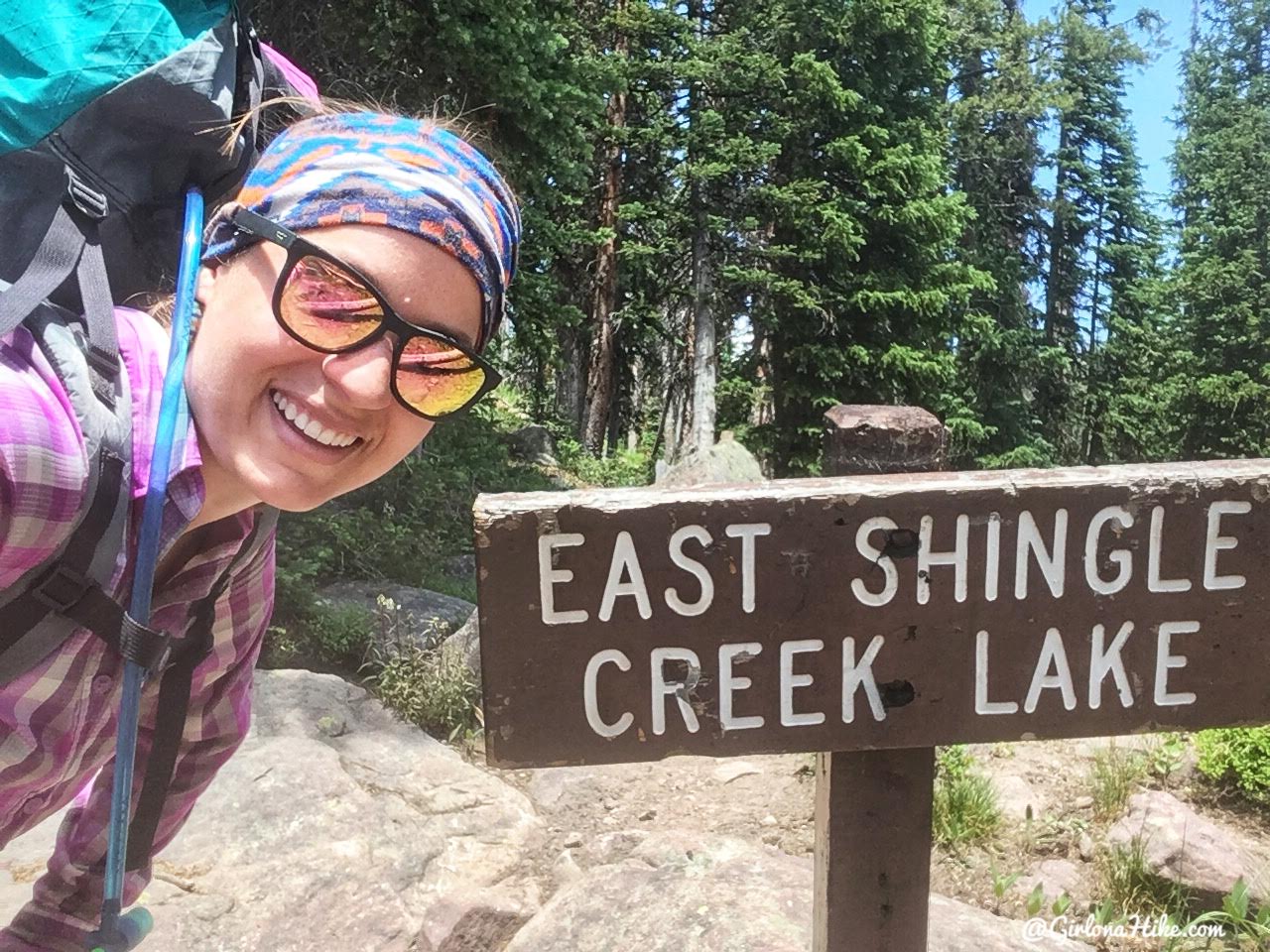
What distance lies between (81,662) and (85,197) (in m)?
0.51

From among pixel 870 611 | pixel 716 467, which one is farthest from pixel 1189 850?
pixel 716 467

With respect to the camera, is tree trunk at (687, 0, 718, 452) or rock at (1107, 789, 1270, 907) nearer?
rock at (1107, 789, 1270, 907)

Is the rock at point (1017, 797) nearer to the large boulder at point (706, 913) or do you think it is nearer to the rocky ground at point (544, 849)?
the rocky ground at point (544, 849)

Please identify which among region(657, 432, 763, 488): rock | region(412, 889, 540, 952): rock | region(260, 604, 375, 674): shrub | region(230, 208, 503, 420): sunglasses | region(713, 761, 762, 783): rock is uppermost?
A: region(230, 208, 503, 420): sunglasses

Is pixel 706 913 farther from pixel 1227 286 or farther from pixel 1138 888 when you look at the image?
pixel 1227 286

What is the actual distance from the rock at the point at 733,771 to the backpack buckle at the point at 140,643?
12.2ft

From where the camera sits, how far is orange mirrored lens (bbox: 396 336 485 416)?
1.12 m

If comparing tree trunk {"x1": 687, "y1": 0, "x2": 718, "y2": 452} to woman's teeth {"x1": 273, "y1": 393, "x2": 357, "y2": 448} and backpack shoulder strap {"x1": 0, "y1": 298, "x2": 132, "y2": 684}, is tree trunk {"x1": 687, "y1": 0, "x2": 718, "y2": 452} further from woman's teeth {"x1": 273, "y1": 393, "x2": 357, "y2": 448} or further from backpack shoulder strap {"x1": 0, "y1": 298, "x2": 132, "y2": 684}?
backpack shoulder strap {"x1": 0, "y1": 298, "x2": 132, "y2": 684}

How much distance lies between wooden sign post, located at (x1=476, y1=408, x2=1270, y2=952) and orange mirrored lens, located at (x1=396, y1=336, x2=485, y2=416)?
23cm

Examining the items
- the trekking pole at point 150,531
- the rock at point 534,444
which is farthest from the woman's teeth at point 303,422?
the rock at point 534,444

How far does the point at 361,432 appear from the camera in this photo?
116cm

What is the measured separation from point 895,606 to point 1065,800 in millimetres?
3317

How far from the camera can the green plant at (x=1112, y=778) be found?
156 inches

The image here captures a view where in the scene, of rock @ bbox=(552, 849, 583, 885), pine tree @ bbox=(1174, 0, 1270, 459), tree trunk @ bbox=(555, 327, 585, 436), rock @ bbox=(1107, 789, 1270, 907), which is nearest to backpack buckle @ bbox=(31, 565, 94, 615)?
rock @ bbox=(552, 849, 583, 885)
